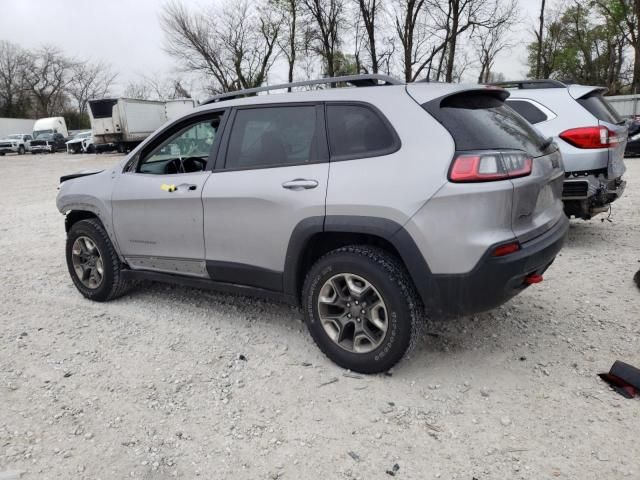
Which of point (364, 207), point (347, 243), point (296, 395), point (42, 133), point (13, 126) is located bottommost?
point (296, 395)

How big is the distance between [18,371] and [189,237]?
1.43 m

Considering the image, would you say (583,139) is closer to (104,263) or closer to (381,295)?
(381,295)

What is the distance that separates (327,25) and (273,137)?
26.3m

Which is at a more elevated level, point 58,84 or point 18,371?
point 58,84

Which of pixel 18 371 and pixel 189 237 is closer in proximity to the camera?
pixel 18 371

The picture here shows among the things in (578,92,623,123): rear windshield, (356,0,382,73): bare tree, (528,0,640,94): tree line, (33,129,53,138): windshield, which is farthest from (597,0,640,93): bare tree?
(33,129,53,138): windshield

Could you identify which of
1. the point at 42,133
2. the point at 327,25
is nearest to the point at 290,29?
the point at 327,25

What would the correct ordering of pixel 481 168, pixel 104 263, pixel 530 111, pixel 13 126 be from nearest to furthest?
pixel 481 168 → pixel 104 263 → pixel 530 111 → pixel 13 126

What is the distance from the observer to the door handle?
2.99 m

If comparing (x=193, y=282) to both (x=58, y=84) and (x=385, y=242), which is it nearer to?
(x=385, y=242)

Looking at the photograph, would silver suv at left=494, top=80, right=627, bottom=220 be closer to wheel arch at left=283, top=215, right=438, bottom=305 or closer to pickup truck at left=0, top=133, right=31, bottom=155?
wheel arch at left=283, top=215, right=438, bottom=305

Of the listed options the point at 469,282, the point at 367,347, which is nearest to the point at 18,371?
the point at 367,347

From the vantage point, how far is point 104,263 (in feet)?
14.0

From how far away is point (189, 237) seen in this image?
3670 mm
